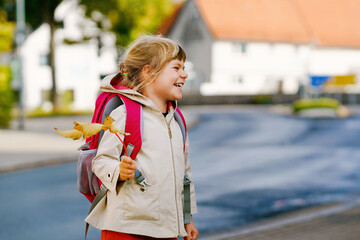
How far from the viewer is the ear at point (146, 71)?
2.95 m

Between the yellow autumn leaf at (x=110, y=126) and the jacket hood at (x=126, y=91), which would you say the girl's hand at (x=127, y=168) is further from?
the jacket hood at (x=126, y=91)

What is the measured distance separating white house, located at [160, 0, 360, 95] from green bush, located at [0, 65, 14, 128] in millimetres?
28850

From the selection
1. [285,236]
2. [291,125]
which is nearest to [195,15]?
[291,125]

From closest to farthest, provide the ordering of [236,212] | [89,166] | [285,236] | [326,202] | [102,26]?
[89,166] < [285,236] < [236,212] < [326,202] < [102,26]

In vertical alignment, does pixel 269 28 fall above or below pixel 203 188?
above

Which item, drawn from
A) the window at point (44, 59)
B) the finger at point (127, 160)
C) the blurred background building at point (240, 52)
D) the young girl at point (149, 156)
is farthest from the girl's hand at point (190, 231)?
the window at point (44, 59)

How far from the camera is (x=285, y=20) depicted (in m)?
54.3

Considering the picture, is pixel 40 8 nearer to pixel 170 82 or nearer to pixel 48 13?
pixel 48 13

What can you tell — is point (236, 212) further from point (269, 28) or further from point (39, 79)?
point (269, 28)

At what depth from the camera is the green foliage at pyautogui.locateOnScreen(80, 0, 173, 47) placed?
107ft

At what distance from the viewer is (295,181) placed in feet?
34.7

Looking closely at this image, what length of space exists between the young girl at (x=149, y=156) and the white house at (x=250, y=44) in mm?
48190

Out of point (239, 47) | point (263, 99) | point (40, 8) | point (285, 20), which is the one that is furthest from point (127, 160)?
point (285, 20)

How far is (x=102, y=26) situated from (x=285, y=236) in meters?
29.7
